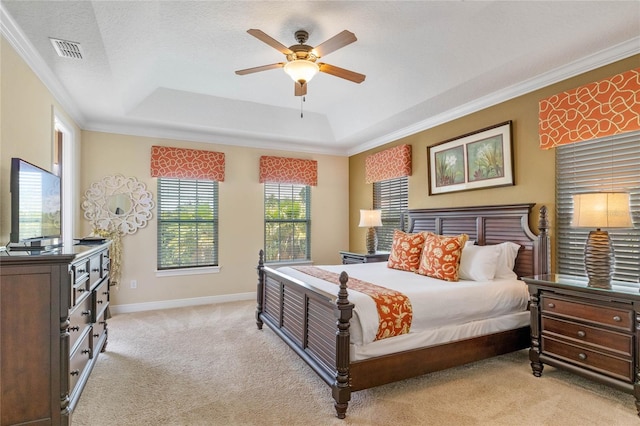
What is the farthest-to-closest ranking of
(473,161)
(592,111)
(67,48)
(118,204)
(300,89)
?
(118,204)
(473,161)
(300,89)
(592,111)
(67,48)

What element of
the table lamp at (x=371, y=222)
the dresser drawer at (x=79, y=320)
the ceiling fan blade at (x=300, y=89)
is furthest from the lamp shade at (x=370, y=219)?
the dresser drawer at (x=79, y=320)

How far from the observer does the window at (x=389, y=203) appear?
16.9 ft

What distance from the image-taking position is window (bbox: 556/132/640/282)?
2707mm

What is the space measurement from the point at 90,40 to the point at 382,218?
14.1 ft

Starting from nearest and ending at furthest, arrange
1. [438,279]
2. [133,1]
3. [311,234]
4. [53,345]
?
[53,345], [133,1], [438,279], [311,234]

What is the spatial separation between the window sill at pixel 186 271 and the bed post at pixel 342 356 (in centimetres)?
353

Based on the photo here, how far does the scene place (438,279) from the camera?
324cm

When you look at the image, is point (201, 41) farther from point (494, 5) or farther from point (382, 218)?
point (382, 218)

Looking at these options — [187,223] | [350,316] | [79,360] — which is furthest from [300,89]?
[187,223]

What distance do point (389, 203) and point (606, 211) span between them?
3.16 meters

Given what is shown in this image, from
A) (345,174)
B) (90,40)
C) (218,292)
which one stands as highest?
(90,40)

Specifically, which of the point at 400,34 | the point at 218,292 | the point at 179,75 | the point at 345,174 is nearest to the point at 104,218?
the point at 218,292

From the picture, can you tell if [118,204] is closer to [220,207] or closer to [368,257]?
[220,207]

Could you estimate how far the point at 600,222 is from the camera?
2.45 metres
